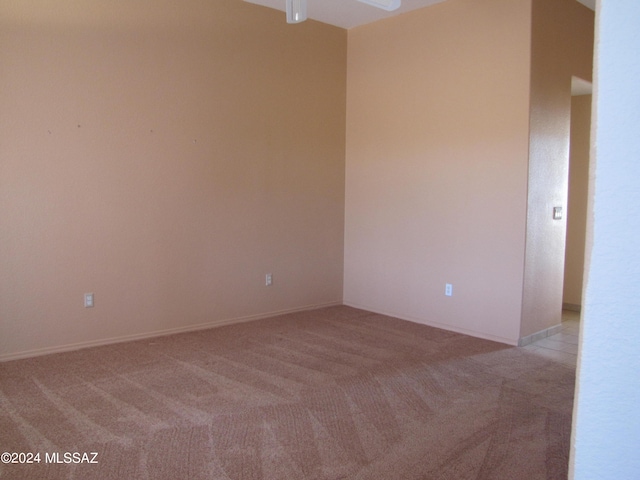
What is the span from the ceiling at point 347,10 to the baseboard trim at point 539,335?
3.04 metres

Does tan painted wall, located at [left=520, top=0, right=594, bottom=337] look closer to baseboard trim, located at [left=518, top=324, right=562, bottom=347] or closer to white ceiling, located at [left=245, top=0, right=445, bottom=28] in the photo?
baseboard trim, located at [left=518, top=324, right=562, bottom=347]

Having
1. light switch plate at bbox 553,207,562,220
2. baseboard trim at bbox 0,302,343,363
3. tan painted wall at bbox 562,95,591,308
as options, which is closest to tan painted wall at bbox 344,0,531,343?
light switch plate at bbox 553,207,562,220

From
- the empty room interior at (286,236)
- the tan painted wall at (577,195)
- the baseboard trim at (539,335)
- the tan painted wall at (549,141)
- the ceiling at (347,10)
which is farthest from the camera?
the tan painted wall at (577,195)

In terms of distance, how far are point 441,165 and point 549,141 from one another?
3.13 ft

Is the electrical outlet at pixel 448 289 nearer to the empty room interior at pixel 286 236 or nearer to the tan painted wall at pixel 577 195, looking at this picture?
the empty room interior at pixel 286 236

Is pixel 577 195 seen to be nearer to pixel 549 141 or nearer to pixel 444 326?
pixel 549 141

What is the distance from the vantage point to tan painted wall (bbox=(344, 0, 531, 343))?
418 cm

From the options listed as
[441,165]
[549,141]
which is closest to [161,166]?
[441,165]

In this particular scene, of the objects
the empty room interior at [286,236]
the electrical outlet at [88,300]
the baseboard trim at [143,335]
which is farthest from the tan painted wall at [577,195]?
the electrical outlet at [88,300]

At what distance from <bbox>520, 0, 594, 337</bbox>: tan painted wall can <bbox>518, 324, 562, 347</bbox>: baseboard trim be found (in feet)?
0.13

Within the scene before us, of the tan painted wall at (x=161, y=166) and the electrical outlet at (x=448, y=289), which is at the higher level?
the tan painted wall at (x=161, y=166)

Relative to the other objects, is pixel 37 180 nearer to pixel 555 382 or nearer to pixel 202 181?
pixel 202 181

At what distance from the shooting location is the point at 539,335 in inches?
174

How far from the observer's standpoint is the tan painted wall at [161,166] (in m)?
3.60
